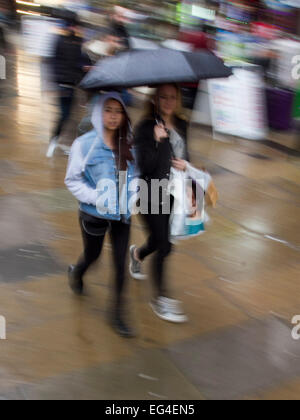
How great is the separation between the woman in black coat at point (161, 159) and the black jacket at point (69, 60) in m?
3.45

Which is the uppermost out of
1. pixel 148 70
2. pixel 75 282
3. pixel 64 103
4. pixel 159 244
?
pixel 148 70

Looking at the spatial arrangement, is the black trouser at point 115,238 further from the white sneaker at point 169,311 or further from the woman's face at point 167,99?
the woman's face at point 167,99

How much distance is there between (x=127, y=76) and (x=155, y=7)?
1179 centimetres

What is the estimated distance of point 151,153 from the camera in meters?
3.76

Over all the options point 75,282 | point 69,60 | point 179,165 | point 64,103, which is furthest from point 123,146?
point 64,103

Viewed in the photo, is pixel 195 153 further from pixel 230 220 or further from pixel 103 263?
pixel 103 263

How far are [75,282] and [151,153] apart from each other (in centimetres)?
126

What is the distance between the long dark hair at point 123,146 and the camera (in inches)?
146

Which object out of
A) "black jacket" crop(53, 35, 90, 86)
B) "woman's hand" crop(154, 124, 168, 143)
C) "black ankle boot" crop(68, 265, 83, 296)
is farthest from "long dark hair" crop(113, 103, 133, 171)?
"black jacket" crop(53, 35, 90, 86)

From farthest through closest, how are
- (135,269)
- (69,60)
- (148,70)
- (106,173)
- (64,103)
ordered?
(64,103) → (69,60) → (135,269) → (106,173) → (148,70)

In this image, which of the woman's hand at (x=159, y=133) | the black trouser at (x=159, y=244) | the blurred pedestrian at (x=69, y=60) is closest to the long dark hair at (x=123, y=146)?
the woman's hand at (x=159, y=133)

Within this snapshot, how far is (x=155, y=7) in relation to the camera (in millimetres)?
14320

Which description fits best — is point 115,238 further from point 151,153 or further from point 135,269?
point 135,269

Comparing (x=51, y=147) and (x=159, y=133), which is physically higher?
(x=159, y=133)
